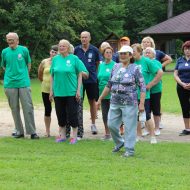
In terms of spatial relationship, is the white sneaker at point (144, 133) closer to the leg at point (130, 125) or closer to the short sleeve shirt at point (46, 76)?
the short sleeve shirt at point (46, 76)

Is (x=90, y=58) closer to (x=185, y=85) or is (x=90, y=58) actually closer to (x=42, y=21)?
(x=185, y=85)

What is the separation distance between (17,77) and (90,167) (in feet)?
11.4

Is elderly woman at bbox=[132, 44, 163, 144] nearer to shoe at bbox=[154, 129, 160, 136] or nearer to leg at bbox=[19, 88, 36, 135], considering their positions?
shoe at bbox=[154, 129, 160, 136]

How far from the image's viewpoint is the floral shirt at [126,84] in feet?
26.6

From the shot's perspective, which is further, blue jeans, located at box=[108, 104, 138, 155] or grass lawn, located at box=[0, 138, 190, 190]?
blue jeans, located at box=[108, 104, 138, 155]

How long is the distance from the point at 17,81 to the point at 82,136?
1651 millimetres

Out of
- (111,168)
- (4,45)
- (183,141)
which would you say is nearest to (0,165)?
(111,168)

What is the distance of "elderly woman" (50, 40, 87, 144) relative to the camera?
943 cm

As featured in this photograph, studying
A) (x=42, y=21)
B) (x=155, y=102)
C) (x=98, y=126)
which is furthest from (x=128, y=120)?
(x=42, y=21)

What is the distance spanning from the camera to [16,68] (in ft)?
33.1

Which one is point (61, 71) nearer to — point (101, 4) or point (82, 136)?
point (82, 136)

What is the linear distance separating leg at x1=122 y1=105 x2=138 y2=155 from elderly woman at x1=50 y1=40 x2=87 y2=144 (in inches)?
61.9

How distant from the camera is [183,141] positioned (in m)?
9.95

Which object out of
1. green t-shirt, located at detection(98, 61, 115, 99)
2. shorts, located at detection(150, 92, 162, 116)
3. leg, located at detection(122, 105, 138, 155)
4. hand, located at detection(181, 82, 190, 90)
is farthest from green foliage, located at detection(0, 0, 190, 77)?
leg, located at detection(122, 105, 138, 155)
